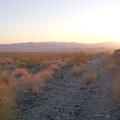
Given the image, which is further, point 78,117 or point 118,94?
point 118,94

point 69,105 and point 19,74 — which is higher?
point 69,105

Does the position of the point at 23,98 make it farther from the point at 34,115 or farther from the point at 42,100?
the point at 34,115

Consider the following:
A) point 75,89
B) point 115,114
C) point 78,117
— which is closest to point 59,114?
Answer: point 78,117

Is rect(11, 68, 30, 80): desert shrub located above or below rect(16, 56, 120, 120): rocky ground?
below

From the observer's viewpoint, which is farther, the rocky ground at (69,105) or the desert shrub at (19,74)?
the desert shrub at (19,74)

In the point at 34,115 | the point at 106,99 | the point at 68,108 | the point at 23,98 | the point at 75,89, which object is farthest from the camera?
the point at 75,89

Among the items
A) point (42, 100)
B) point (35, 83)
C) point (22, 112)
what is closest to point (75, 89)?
point (35, 83)

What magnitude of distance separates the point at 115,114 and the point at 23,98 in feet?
22.1

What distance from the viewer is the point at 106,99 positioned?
17.3m

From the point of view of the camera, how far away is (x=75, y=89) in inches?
879

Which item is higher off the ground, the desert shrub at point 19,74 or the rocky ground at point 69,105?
the rocky ground at point 69,105

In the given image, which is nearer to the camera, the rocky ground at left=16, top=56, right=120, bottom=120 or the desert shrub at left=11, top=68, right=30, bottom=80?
the rocky ground at left=16, top=56, right=120, bottom=120

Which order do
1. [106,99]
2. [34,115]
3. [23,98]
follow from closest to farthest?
[34,115] < [106,99] < [23,98]

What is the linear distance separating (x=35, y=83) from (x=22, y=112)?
26.1 ft
